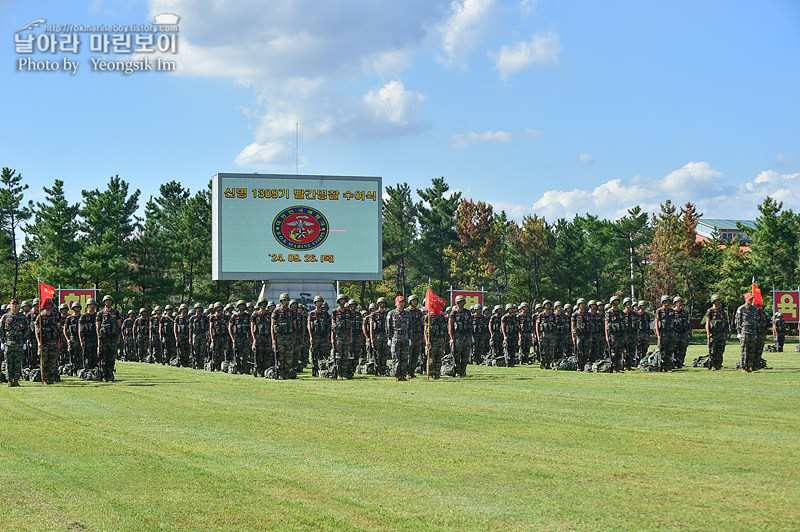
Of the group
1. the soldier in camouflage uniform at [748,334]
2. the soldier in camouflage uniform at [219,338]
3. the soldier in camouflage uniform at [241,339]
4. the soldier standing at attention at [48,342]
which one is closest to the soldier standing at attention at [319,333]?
the soldier in camouflage uniform at [241,339]

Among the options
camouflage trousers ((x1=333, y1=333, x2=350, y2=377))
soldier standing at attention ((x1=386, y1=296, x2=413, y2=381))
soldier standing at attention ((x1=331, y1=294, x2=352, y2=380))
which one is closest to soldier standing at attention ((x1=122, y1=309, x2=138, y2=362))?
camouflage trousers ((x1=333, y1=333, x2=350, y2=377))

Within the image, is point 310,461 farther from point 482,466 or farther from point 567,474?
point 567,474

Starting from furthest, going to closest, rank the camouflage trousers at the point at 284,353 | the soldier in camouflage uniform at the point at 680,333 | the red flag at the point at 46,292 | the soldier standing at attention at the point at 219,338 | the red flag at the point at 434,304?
the soldier standing at attention at the point at 219,338
the soldier in camouflage uniform at the point at 680,333
the red flag at the point at 434,304
the red flag at the point at 46,292
the camouflage trousers at the point at 284,353

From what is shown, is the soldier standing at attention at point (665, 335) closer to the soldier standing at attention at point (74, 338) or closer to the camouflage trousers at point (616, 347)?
the camouflage trousers at point (616, 347)

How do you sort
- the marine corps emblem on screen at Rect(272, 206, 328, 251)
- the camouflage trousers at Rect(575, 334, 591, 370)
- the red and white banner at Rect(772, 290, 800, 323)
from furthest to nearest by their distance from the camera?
the marine corps emblem on screen at Rect(272, 206, 328, 251) → the red and white banner at Rect(772, 290, 800, 323) → the camouflage trousers at Rect(575, 334, 591, 370)

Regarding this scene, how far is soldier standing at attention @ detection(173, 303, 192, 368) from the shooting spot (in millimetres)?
30703

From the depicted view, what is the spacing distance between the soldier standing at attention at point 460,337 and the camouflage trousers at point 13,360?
10.3 m

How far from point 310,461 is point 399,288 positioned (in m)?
71.1

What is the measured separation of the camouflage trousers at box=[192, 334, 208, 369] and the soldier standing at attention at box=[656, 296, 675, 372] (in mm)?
14229

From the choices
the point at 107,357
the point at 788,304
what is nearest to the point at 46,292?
the point at 107,357

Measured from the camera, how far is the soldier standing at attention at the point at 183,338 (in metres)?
30.7

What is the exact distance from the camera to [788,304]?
4369 cm

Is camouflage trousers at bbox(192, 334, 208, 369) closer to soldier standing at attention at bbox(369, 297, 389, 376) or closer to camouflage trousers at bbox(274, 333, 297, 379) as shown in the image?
soldier standing at attention at bbox(369, 297, 389, 376)

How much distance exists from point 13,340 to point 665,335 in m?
16.4
